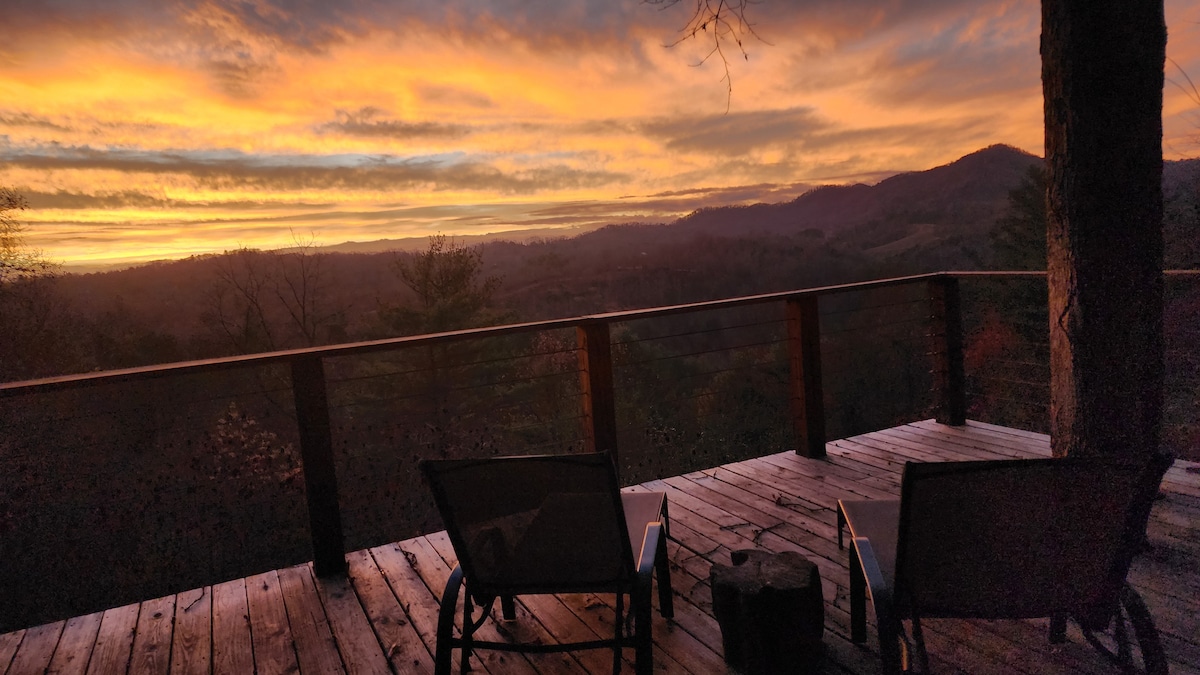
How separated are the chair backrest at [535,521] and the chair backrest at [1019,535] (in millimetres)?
730

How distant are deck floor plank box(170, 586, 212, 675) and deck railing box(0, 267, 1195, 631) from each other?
47cm

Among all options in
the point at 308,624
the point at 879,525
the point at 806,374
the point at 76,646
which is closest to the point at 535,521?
the point at 879,525

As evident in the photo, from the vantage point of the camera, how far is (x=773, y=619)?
2068mm

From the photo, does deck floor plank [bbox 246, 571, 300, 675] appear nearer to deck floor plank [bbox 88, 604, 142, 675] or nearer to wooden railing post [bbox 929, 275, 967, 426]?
deck floor plank [bbox 88, 604, 142, 675]

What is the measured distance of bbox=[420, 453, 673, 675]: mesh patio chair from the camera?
175 cm

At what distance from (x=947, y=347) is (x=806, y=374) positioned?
45.4 inches

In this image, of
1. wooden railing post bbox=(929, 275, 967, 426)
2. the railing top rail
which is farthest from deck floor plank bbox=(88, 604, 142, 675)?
wooden railing post bbox=(929, 275, 967, 426)

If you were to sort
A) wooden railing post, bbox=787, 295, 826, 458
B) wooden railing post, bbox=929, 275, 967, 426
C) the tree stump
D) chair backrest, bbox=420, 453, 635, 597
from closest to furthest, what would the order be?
1. chair backrest, bbox=420, 453, 635, 597
2. the tree stump
3. wooden railing post, bbox=787, 295, 826, 458
4. wooden railing post, bbox=929, 275, 967, 426

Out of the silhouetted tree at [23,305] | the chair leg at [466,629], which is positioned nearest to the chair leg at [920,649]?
the chair leg at [466,629]

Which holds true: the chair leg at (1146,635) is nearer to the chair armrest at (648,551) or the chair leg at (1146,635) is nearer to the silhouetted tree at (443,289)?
the chair armrest at (648,551)

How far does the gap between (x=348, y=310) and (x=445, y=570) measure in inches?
520

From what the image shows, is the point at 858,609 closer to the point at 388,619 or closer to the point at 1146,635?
the point at 1146,635

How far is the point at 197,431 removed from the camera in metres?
12.4

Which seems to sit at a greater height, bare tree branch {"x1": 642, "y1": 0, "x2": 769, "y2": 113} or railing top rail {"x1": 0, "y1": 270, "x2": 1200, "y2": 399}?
bare tree branch {"x1": 642, "y1": 0, "x2": 769, "y2": 113}
